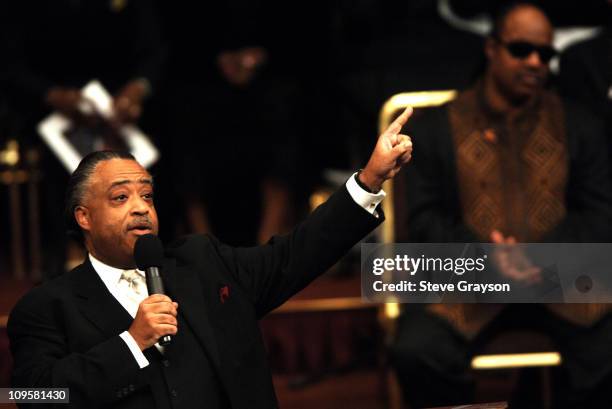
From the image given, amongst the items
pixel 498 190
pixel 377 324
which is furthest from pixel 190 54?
pixel 498 190

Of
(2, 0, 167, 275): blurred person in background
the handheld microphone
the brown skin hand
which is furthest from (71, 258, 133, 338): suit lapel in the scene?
(2, 0, 167, 275): blurred person in background

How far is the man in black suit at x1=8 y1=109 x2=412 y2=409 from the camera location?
2.86 m

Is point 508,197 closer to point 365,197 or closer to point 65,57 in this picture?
point 365,197

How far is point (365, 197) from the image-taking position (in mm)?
3109

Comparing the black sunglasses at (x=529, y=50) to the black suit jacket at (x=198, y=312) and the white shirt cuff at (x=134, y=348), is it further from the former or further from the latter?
the white shirt cuff at (x=134, y=348)

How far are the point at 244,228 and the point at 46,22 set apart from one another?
4.42ft

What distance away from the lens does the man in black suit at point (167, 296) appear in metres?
2.86

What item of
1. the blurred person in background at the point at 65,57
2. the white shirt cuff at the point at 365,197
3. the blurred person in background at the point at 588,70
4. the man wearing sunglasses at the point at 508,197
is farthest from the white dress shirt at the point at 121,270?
the blurred person in background at the point at 65,57

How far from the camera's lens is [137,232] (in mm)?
2980

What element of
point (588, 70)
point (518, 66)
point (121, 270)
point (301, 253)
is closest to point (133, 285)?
point (121, 270)

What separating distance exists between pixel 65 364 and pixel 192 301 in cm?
36

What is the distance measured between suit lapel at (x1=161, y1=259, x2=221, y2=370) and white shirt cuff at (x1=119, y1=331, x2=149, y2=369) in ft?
0.62

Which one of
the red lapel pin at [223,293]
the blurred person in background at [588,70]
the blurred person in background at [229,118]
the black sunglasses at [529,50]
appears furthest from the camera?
the blurred person in background at [229,118]

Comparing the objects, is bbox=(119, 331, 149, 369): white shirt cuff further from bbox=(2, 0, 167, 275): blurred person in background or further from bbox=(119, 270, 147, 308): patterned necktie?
bbox=(2, 0, 167, 275): blurred person in background
